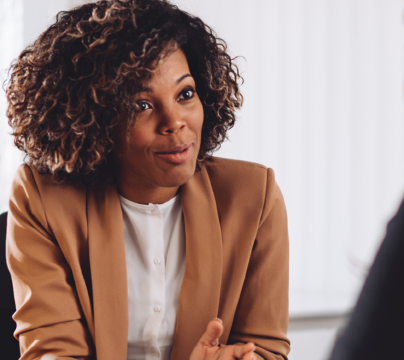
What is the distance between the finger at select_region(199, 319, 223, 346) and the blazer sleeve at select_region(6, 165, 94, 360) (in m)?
0.35

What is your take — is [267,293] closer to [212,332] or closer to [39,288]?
[212,332]

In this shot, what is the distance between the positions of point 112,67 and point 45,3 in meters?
1.26

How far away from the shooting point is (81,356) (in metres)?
1.15

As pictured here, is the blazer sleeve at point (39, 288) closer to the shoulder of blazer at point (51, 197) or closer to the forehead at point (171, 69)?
the shoulder of blazer at point (51, 197)

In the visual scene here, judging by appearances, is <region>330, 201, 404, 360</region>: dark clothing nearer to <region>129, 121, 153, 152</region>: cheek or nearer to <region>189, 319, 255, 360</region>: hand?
<region>189, 319, 255, 360</region>: hand

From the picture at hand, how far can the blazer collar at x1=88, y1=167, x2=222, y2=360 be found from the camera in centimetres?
114

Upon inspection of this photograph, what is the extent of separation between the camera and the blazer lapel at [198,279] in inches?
46.1

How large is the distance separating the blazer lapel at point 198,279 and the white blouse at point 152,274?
0.14 ft

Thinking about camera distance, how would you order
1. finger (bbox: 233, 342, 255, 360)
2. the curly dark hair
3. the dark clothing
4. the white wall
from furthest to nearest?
the white wall → the curly dark hair → finger (bbox: 233, 342, 255, 360) → the dark clothing

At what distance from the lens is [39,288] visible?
1128mm

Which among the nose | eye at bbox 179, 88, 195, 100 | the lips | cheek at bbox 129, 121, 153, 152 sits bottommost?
the lips

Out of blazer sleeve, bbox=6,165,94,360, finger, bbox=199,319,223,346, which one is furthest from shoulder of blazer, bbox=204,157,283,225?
blazer sleeve, bbox=6,165,94,360

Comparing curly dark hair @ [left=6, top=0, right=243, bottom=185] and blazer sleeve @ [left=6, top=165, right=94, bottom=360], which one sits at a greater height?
curly dark hair @ [left=6, top=0, right=243, bottom=185]

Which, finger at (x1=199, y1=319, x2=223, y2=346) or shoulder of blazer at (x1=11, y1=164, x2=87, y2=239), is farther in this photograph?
shoulder of blazer at (x1=11, y1=164, x2=87, y2=239)
